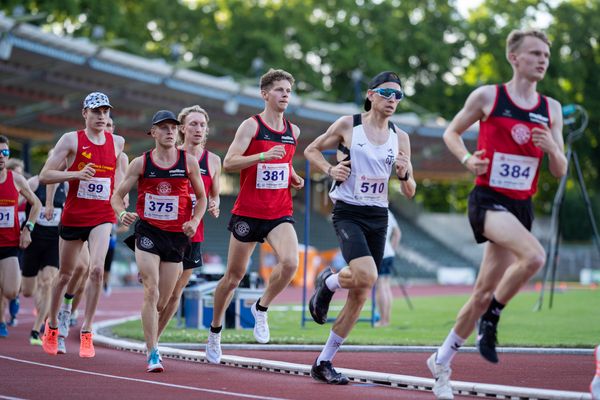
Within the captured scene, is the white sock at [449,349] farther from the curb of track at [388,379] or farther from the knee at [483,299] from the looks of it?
the curb of track at [388,379]

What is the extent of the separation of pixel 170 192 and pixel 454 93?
4461 centimetres

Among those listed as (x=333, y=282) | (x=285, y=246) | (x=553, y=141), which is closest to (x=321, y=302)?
(x=333, y=282)

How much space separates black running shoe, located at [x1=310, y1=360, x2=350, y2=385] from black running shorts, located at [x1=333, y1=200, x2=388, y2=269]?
37.0 inches

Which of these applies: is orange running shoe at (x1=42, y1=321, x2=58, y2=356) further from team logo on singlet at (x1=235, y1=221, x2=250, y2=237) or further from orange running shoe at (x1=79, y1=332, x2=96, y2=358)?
team logo on singlet at (x1=235, y1=221, x2=250, y2=237)

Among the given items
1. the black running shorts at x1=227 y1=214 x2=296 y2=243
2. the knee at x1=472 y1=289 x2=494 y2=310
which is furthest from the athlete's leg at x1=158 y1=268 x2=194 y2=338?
the knee at x1=472 y1=289 x2=494 y2=310

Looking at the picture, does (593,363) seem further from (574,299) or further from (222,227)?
(222,227)

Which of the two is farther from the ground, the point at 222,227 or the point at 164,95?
the point at 164,95

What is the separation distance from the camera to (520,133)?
7.99 metres

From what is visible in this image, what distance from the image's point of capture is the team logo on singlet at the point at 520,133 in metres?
7.99

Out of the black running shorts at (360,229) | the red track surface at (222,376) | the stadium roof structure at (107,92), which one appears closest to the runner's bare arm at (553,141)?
the black running shorts at (360,229)

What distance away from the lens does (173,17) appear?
50.2 metres

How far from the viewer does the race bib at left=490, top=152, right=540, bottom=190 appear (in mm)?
8016

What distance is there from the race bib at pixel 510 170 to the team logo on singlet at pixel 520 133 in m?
0.12

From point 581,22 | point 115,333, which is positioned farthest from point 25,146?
point 581,22
